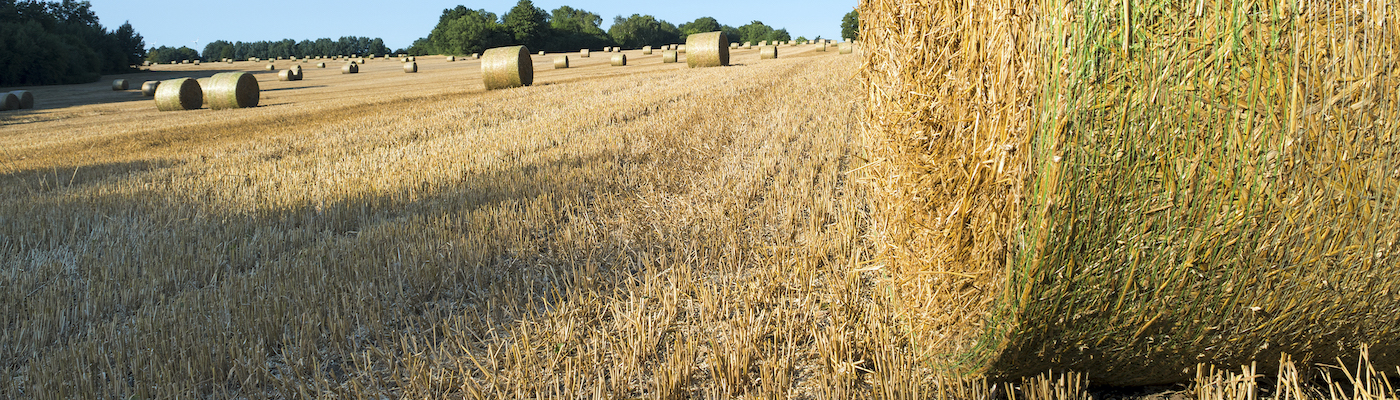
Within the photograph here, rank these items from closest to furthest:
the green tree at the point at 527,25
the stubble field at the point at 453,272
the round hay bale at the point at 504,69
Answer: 1. the stubble field at the point at 453,272
2. the round hay bale at the point at 504,69
3. the green tree at the point at 527,25

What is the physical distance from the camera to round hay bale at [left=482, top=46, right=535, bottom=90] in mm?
18281

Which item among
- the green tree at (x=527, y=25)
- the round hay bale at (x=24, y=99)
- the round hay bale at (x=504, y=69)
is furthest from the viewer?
the green tree at (x=527, y=25)

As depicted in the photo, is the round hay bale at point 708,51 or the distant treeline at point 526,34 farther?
the distant treeline at point 526,34

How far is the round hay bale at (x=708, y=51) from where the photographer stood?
24031 mm

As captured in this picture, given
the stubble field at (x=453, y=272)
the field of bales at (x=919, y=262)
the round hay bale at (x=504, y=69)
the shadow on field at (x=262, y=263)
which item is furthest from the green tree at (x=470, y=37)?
the field of bales at (x=919, y=262)

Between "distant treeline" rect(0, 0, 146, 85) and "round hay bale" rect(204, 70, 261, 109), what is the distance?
837 inches

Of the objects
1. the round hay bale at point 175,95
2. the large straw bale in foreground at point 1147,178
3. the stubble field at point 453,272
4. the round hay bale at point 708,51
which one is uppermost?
the round hay bale at point 708,51

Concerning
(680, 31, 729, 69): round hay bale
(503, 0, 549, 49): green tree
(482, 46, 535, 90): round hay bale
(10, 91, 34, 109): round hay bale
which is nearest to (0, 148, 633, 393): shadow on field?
(482, 46, 535, 90): round hay bale

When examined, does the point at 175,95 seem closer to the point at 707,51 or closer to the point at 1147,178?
the point at 707,51

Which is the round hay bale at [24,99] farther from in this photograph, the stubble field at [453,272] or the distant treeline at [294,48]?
the distant treeline at [294,48]

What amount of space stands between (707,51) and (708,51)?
33 millimetres

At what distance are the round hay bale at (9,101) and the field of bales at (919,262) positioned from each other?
18778 millimetres

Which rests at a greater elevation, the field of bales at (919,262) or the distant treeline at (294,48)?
the distant treeline at (294,48)

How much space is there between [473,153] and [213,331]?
4097 mm
